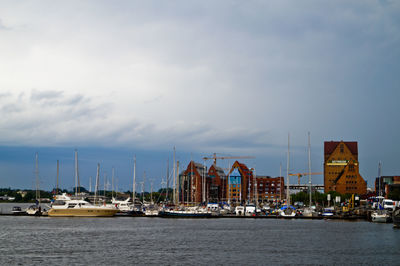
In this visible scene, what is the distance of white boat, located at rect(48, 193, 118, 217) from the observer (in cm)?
11862

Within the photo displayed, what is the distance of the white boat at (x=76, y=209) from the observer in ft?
389

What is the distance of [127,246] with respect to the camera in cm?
6106

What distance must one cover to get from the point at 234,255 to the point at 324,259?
32.1ft

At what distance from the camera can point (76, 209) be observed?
118750 mm

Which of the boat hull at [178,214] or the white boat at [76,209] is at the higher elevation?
the white boat at [76,209]

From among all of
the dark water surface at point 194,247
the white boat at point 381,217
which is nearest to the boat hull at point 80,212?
the dark water surface at point 194,247

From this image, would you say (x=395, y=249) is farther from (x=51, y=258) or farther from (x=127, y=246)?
(x=51, y=258)

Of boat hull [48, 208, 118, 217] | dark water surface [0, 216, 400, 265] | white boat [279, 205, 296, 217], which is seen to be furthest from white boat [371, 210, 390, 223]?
boat hull [48, 208, 118, 217]

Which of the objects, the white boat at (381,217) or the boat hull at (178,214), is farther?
the boat hull at (178,214)

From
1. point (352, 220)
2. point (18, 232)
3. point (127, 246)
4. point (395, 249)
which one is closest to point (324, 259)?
point (395, 249)

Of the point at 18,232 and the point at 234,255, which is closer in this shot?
the point at 234,255

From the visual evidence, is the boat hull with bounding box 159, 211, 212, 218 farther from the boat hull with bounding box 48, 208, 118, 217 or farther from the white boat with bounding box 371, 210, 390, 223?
the white boat with bounding box 371, 210, 390, 223

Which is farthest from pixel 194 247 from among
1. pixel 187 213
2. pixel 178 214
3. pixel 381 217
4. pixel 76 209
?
pixel 76 209

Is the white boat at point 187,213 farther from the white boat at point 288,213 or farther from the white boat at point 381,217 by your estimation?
the white boat at point 381,217
